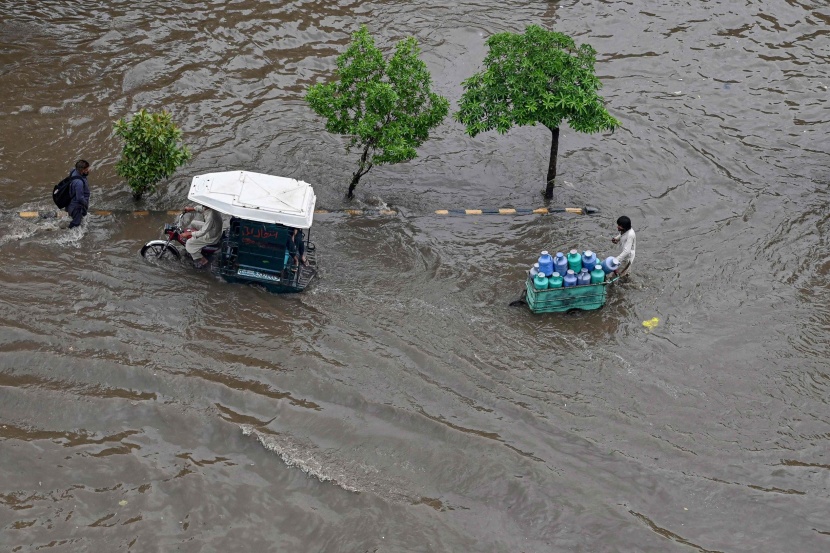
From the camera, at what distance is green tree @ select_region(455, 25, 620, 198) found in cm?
1403

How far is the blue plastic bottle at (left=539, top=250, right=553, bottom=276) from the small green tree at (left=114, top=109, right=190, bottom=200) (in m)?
6.46

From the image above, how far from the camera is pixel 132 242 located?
13.3m

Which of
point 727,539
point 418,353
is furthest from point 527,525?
point 418,353

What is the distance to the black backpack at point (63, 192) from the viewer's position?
Answer: 12.9 meters

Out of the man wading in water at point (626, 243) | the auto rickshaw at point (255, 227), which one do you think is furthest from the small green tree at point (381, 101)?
the man wading in water at point (626, 243)

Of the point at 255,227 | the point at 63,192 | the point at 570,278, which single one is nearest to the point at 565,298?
the point at 570,278

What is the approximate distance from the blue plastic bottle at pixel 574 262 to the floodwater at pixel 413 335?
0.81 meters

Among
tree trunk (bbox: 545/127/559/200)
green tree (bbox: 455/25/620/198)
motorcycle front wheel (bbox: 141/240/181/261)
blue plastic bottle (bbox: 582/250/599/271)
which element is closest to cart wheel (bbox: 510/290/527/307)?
blue plastic bottle (bbox: 582/250/599/271)

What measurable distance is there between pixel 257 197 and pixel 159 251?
2085 millimetres

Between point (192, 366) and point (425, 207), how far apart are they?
6013mm

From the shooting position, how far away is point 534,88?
1404cm

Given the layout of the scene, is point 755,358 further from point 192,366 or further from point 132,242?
point 132,242

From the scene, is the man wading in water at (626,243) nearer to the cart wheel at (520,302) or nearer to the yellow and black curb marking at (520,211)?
the cart wheel at (520,302)

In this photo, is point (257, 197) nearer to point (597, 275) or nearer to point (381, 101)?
point (381, 101)
